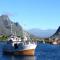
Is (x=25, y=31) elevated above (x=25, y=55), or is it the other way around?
(x=25, y=31)

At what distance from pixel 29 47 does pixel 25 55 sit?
8.18ft

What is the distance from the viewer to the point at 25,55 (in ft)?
354

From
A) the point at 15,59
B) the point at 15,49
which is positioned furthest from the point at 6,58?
the point at 15,49

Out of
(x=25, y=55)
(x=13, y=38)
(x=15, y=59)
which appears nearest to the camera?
(x=15, y=59)

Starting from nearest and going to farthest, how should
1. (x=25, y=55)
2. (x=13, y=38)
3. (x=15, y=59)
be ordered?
(x=15, y=59), (x=25, y=55), (x=13, y=38)

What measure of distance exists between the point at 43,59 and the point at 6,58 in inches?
375

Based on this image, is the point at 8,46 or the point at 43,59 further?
the point at 8,46

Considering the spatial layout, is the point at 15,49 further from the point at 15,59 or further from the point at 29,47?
the point at 15,59

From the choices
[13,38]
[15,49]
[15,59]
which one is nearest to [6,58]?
[15,59]

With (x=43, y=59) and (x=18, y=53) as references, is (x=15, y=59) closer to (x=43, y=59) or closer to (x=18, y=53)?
(x=43, y=59)

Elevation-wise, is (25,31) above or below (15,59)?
above

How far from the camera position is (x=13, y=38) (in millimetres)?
118438

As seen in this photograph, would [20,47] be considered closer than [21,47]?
No

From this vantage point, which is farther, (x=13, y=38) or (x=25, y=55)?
(x=13, y=38)
